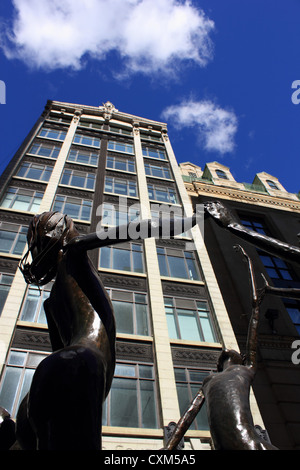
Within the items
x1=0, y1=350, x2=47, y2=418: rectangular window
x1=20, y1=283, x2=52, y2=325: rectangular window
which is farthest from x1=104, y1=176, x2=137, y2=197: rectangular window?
x1=0, y1=350, x2=47, y2=418: rectangular window

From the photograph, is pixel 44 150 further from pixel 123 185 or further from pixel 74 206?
pixel 74 206

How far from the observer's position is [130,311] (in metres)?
14.2

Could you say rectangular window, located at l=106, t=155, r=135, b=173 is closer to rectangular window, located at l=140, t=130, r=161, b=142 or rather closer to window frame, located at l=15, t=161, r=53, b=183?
window frame, located at l=15, t=161, r=53, b=183

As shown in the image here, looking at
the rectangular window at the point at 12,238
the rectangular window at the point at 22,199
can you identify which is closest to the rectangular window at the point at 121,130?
the rectangular window at the point at 22,199

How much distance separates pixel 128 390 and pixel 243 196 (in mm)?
22022

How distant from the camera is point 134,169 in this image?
2584cm

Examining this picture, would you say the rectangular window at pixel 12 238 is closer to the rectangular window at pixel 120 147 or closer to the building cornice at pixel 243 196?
the rectangular window at pixel 120 147

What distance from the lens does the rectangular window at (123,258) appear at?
16484mm

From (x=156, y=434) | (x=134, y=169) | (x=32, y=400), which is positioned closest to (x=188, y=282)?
(x=156, y=434)

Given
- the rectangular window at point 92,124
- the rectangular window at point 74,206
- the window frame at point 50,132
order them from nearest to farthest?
the rectangular window at point 74,206, the window frame at point 50,132, the rectangular window at point 92,124

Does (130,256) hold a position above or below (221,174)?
below

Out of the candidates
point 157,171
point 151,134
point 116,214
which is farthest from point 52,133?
point 116,214

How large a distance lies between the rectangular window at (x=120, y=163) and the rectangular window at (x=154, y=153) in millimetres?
2557
